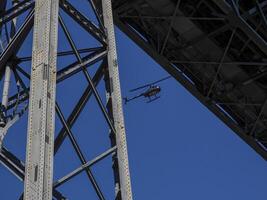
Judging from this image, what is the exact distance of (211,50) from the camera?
59.3 feet

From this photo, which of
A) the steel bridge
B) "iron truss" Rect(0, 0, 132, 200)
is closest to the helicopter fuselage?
the steel bridge

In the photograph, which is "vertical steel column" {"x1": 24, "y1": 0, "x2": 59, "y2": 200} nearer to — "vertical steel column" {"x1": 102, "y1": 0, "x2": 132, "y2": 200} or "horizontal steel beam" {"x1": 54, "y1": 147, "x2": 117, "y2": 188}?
"horizontal steel beam" {"x1": 54, "y1": 147, "x2": 117, "y2": 188}

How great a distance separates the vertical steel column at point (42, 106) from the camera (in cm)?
775

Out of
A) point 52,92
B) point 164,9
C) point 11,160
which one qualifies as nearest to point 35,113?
point 52,92

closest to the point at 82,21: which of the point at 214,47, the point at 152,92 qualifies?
the point at 214,47

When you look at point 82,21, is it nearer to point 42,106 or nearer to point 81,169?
point 42,106

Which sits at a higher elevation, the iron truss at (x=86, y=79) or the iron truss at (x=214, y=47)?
the iron truss at (x=214, y=47)

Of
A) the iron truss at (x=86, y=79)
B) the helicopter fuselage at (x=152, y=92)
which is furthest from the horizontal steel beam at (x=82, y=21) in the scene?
the helicopter fuselage at (x=152, y=92)

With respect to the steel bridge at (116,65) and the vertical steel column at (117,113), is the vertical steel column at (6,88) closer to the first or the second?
the steel bridge at (116,65)

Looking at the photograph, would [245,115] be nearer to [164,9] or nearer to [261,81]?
[261,81]

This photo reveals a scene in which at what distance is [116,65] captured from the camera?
1074 cm

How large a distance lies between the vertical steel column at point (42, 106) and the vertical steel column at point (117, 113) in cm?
150

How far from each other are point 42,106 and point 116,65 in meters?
2.60

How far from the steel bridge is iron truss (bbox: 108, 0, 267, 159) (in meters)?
0.03
